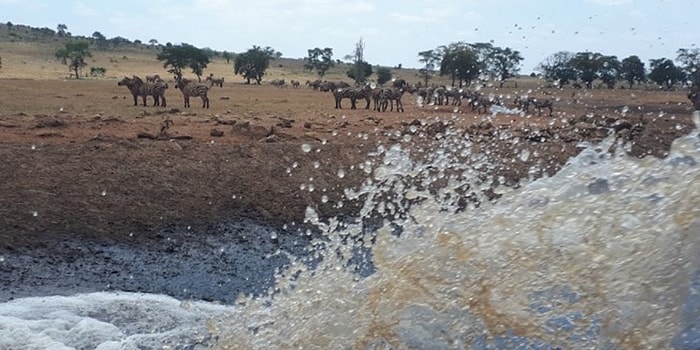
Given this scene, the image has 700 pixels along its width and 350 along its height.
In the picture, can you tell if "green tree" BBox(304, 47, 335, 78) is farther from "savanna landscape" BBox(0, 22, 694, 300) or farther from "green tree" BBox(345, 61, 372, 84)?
"savanna landscape" BBox(0, 22, 694, 300)

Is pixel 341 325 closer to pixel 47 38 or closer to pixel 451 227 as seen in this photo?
pixel 451 227

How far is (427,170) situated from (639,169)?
7.88 meters

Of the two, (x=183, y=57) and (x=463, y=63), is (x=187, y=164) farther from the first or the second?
(x=183, y=57)

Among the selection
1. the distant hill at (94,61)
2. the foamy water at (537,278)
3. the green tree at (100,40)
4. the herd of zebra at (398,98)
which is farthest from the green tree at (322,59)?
the foamy water at (537,278)

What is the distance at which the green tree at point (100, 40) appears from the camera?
7344 centimetres

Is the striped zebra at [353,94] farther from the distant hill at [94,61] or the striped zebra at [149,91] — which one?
the distant hill at [94,61]

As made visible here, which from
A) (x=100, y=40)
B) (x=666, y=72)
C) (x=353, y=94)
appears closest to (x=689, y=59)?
(x=666, y=72)

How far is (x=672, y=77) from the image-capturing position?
44281 millimetres

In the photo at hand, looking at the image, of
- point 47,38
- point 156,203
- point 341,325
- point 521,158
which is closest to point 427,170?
point 521,158

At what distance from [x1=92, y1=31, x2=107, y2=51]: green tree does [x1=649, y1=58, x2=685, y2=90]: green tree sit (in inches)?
1788

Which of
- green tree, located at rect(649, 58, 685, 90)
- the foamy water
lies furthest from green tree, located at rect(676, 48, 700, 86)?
the foamy water

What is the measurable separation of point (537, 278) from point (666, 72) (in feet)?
142

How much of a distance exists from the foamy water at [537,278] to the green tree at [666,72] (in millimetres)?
41182

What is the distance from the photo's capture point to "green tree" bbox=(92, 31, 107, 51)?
241 ft
